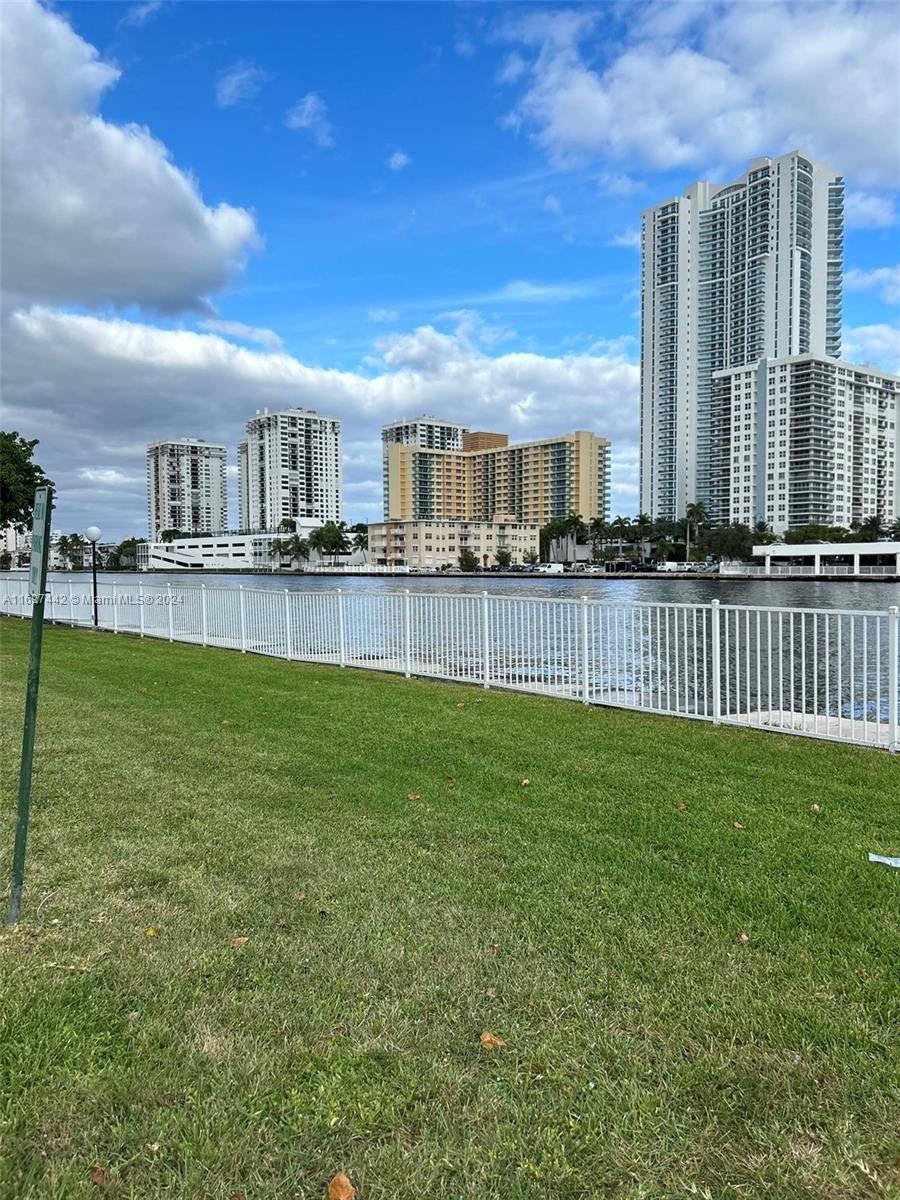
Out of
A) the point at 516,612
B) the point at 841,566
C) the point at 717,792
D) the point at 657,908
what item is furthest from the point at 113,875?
the point at 841,566

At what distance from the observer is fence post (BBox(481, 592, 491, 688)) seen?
34.3 ft

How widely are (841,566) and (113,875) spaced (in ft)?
399

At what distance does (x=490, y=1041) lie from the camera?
248 cm

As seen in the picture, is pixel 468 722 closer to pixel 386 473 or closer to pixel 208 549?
pixel 208 549

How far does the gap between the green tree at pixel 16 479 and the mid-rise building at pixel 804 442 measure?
460 feet

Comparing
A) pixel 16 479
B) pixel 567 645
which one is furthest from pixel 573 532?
pixel 567 645

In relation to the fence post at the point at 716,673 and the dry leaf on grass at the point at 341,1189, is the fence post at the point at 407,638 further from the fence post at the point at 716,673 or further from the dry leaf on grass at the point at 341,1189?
the dry leaf on grass at the point at 341,1189

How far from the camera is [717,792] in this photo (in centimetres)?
532

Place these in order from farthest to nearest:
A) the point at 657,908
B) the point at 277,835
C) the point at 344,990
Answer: the point at 277,835, the point at 657,908, the point at 344,990

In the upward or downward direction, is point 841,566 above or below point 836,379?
below

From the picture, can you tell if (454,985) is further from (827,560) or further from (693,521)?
(693,521)

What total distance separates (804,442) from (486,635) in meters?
149

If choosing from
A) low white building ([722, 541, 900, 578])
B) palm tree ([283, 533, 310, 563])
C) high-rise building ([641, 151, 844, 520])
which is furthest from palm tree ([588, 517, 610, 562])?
palm tree ([283, 533, 310, 563])

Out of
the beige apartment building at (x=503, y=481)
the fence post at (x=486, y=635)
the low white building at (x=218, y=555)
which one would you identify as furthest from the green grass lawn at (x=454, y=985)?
the beige apartment building at (x=503, y=481)
